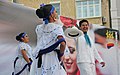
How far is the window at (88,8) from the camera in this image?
19219 mm

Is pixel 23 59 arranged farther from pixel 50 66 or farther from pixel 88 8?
pixel 88 8

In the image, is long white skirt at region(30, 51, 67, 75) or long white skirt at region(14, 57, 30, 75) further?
long white skirt at region(14, 57, 30, 75)

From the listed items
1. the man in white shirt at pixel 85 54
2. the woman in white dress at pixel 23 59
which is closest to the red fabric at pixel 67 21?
the man in white shirt at pixel 85 54

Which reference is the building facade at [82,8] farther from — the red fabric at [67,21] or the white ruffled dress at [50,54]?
the white ruffled dress at [50,54]

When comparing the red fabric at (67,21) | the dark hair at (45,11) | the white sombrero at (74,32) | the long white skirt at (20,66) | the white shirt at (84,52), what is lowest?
the long white skirt at (20,66)

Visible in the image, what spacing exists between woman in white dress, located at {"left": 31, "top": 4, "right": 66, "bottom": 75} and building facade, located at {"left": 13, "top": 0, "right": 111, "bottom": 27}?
14837 mm

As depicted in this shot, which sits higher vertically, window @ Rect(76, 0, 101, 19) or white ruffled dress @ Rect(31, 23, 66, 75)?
window @ Rect(76, 0, 101, 19)

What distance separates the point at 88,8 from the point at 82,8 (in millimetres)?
380

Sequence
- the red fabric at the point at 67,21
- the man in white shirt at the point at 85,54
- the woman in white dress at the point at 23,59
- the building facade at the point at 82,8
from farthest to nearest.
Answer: the building facade at the point at 82,8 → the red fabric at the point at 67,21 → the man in white shirt at the point at 85,54 → the woman in white dress at the point at 23,59

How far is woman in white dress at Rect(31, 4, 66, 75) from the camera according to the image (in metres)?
3.97

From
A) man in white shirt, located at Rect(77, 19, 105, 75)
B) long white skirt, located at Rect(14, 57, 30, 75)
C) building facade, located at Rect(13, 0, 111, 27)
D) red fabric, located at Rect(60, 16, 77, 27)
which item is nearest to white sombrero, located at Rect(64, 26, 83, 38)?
man in white shirt, located at Rect(77, 19, 105, 75)

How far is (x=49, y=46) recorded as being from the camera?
158 inches

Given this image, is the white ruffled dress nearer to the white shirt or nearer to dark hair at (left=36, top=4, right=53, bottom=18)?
dark hair at (left=36, top=4, right=53, bottom=18)

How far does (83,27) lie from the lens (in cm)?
561
